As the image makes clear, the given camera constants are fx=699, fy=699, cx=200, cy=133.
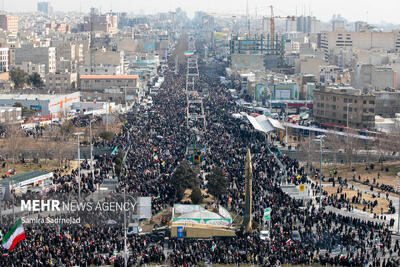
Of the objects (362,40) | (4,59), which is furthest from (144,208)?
(362,40)

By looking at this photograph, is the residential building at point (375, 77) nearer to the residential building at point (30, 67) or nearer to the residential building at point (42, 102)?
the residential building at point (42, 102)

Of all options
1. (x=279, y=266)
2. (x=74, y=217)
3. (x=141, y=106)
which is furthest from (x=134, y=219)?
(x=141, y=106)

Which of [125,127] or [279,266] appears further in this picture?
[125,127]

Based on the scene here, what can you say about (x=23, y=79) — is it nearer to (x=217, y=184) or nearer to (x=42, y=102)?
A: (x=42, y=102)

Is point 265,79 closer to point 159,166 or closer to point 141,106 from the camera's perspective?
point 141,106

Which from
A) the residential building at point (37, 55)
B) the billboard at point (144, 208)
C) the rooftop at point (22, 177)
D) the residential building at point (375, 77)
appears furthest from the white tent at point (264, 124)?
the residential building at point (37, 55)
